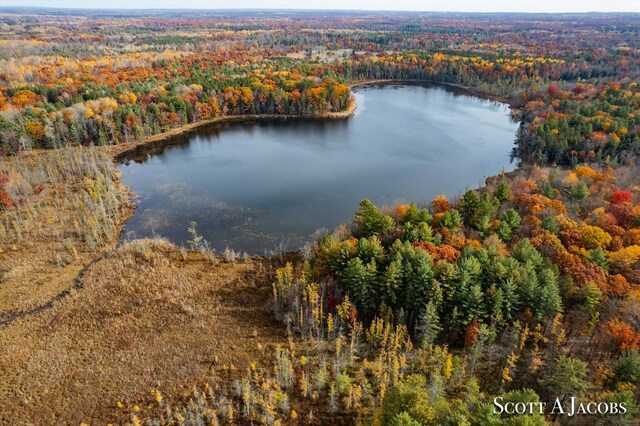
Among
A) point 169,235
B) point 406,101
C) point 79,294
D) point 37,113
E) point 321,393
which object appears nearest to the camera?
point 321,393

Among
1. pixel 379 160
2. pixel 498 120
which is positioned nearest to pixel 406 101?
pixel 498 120

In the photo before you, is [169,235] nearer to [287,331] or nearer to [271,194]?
[271,194]

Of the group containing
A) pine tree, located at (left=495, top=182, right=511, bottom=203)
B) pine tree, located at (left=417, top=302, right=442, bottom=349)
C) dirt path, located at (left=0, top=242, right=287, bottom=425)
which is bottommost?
dirt path, located at (left=0, top=242, right=287, bottom=425)

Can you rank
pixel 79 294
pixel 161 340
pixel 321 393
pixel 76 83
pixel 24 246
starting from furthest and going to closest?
pixel 76 83 < pixel 24 246 < pixel 79 294 < pixel 161 340 < pixel 321 393

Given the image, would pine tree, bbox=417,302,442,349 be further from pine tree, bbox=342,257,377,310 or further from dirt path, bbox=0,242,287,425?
dirt path, bbox=0,242,287,425

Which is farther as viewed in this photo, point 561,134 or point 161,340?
point 561,134

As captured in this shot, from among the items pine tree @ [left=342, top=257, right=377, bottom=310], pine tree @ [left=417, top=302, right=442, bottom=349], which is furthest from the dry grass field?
pine tree @ [left=417, top=302, right=442, bottom=349]

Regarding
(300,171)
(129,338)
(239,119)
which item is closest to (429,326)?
(129,338)
